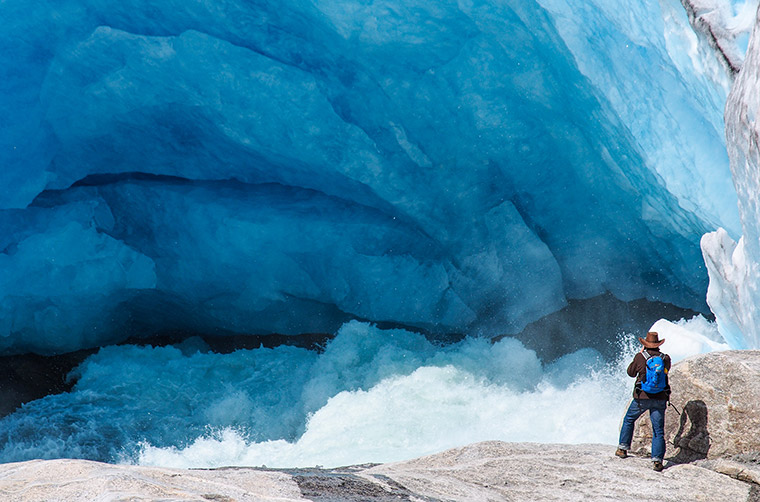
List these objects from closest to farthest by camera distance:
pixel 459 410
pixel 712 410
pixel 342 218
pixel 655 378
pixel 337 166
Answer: pixel 655 378, pixel 712 410, pixel 459 410, pixel 337 166, pixel 342 218

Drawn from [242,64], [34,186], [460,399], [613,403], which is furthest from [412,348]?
A: [34,186]

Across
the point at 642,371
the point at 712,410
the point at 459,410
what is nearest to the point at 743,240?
the point at 712,410

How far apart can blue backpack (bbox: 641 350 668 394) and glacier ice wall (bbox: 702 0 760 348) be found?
1.31 meters

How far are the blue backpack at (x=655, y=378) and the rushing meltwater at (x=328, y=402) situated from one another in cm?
290

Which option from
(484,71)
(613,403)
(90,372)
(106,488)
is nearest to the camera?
(106,488)

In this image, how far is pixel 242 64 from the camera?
8.15m

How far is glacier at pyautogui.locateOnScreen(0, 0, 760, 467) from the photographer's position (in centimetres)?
749

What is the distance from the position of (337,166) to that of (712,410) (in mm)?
5534

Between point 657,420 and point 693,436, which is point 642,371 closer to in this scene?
point 657,420

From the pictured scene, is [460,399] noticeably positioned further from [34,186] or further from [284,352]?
[34,186]

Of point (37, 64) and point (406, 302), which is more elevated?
point (37, 64)

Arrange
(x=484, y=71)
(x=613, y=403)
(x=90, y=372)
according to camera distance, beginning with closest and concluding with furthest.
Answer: (x=613, y=403) < (x=484, y=71) < (x=90, y=372)

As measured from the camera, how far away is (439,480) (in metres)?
3.97

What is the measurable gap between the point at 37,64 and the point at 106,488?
698 cm
